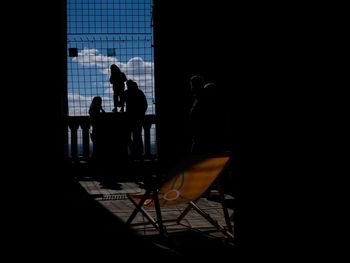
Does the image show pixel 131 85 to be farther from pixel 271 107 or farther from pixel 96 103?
pixel 271 107

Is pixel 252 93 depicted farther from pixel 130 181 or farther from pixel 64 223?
pixel 130 181

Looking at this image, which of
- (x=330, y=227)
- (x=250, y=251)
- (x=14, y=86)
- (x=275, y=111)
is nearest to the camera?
(x=330, y=227)

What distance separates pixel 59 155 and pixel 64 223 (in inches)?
50.2

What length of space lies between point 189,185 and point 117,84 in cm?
559

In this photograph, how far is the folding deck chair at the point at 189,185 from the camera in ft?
11.7

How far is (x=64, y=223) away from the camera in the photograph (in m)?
4.03

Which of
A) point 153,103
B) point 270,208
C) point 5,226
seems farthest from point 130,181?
point 270,208

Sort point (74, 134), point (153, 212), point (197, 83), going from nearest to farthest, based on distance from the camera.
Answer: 1. point (153, 212)
2. point (197, 83)
3. point (74, 134)

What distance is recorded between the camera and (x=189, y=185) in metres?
3.70

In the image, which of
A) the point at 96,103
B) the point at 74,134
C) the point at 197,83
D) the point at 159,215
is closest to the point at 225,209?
the point at 159,215

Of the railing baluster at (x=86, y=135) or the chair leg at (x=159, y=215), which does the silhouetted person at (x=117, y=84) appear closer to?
the railing baluster at (x=86, y=135)

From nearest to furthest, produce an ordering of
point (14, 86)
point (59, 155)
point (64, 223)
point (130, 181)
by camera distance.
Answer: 1. point (14, 86)
2. point (59, 155)
3. point (64, 223)
4. point (130, 181)

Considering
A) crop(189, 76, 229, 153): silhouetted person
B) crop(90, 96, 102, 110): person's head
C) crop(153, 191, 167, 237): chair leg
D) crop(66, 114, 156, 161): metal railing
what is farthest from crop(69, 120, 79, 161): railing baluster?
crop(153, 191, 167, 237): chair leg

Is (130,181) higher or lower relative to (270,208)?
lower
